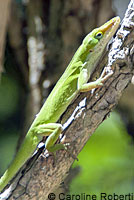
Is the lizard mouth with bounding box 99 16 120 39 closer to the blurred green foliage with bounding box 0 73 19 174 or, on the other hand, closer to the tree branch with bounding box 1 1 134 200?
the tree branch with bounding box 1 1 134 200

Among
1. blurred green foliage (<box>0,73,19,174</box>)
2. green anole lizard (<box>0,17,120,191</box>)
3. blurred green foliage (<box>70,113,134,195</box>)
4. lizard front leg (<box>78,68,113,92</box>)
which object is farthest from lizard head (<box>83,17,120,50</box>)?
blurred green foliage (<box>0,73,19,174</box>)

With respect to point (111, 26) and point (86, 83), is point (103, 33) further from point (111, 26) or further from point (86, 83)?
point (86, 83)

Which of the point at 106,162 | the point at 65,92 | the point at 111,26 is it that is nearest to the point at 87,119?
the point at 65,92

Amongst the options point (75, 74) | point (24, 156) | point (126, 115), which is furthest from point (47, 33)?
point (24, 156)

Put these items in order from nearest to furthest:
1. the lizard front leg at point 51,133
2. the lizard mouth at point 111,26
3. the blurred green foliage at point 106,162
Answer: the lizard front leg at point 51,133 < the lizard mouth at point 111,26 < the blurred green foliage at point 106,162

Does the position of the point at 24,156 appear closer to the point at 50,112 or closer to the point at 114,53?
the point at 50,112

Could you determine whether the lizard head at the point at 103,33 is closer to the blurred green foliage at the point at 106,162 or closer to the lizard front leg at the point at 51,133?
the lizard front leg at the point at 51,133

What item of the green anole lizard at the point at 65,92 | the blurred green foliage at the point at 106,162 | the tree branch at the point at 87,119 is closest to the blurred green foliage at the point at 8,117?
the blurred green foliage at the point at 106,162
